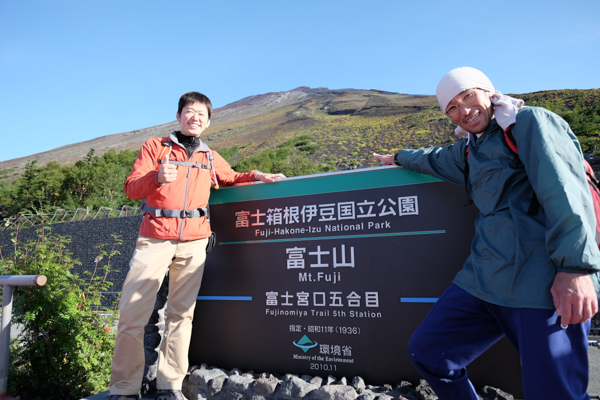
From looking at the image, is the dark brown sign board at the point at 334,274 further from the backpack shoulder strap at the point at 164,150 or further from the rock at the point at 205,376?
the backpack shoulder strap at the point at 164,150

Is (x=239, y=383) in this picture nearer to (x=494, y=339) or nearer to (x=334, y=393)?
(x=334, y=393)

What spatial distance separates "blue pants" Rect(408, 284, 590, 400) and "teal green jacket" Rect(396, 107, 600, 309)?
64 millimetres

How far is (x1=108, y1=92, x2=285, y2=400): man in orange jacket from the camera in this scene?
2197 mm

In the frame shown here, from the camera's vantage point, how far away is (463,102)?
1.62 meters

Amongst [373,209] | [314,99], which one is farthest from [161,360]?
[314,99]

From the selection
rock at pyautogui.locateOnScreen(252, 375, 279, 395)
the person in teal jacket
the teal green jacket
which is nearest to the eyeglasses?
the person in teal jacket

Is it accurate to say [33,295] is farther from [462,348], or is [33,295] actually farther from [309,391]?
[462,348]

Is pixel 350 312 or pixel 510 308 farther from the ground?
pixel 510 308

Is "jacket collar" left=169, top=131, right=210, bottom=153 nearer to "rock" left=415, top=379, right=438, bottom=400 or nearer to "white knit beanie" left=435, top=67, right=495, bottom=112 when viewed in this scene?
"white knit beanie" left=435, top=67, right=495, bottom=112

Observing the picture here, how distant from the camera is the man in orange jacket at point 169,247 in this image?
86.5 inches

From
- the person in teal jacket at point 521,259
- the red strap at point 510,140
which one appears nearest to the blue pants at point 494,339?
the person in teal jacket at point 521,259

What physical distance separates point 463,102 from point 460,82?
0.27ft

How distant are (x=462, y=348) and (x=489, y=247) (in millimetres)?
435

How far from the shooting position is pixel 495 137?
1545mm
